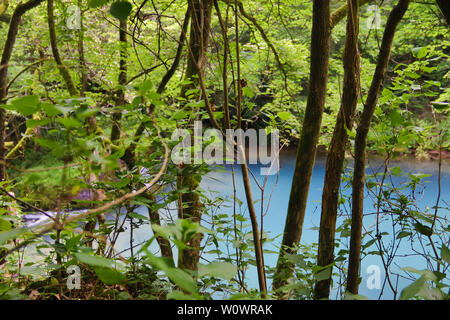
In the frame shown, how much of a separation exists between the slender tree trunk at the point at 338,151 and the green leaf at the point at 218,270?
48 centimetres

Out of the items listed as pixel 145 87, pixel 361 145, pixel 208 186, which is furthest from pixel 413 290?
pixel 208 186

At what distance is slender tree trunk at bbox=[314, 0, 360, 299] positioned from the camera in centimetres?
103

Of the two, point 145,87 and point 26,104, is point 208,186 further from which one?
point 26,104

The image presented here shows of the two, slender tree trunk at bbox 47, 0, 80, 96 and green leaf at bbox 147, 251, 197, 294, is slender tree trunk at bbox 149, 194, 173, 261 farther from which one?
slender tree trunk at bbox 47, 0, 80, 96

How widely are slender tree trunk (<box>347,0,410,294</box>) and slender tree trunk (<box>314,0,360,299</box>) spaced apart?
0.30ft

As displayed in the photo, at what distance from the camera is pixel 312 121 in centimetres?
195

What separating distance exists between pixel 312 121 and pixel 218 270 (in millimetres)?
1543

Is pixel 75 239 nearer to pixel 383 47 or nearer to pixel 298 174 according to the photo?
pixel 383 47

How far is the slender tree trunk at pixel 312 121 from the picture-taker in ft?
5.23

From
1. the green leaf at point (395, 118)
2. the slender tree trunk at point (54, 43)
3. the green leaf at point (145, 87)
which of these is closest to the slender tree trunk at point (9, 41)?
the slender tree trunk at point (54, 43)

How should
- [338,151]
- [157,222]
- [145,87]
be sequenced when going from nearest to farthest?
[145,87], [338,151], [157,222]

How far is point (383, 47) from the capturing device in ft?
2.86
